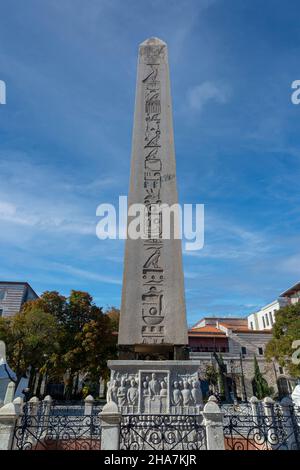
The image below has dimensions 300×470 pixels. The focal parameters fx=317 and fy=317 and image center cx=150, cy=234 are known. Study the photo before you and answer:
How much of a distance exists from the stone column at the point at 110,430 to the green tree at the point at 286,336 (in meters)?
18.1

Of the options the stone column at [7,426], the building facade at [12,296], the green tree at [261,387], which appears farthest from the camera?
the building facade at [12,296]

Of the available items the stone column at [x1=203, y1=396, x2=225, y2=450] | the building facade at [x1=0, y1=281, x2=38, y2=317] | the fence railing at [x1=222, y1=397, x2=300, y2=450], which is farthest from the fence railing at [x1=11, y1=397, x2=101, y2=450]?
the building facade at [x1=0, y1=281, x2=38, y2=317]

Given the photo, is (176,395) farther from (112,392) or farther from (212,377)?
(212,377)

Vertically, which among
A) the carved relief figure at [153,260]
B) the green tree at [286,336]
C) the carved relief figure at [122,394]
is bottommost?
the carved relief figure at [122,394]

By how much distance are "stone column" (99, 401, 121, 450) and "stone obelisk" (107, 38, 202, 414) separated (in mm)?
1391

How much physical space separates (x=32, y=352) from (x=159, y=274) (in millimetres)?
15729

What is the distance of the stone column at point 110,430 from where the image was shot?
392cm

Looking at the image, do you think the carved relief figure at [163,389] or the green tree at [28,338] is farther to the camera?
the green tree at [28,338]

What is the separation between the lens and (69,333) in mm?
22203

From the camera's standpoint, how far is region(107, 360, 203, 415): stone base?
5.35m

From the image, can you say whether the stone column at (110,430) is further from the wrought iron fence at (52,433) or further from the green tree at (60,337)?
the green tree at (60,337)

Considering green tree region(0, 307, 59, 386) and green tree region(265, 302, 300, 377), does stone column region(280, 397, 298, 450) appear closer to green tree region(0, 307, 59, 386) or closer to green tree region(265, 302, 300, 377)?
green tree region(265, 302, 300, 377)

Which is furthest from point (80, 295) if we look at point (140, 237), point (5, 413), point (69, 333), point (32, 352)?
point (5, 413)

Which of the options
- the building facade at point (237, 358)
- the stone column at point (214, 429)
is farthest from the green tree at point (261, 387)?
the stone column at point (214, 429)
